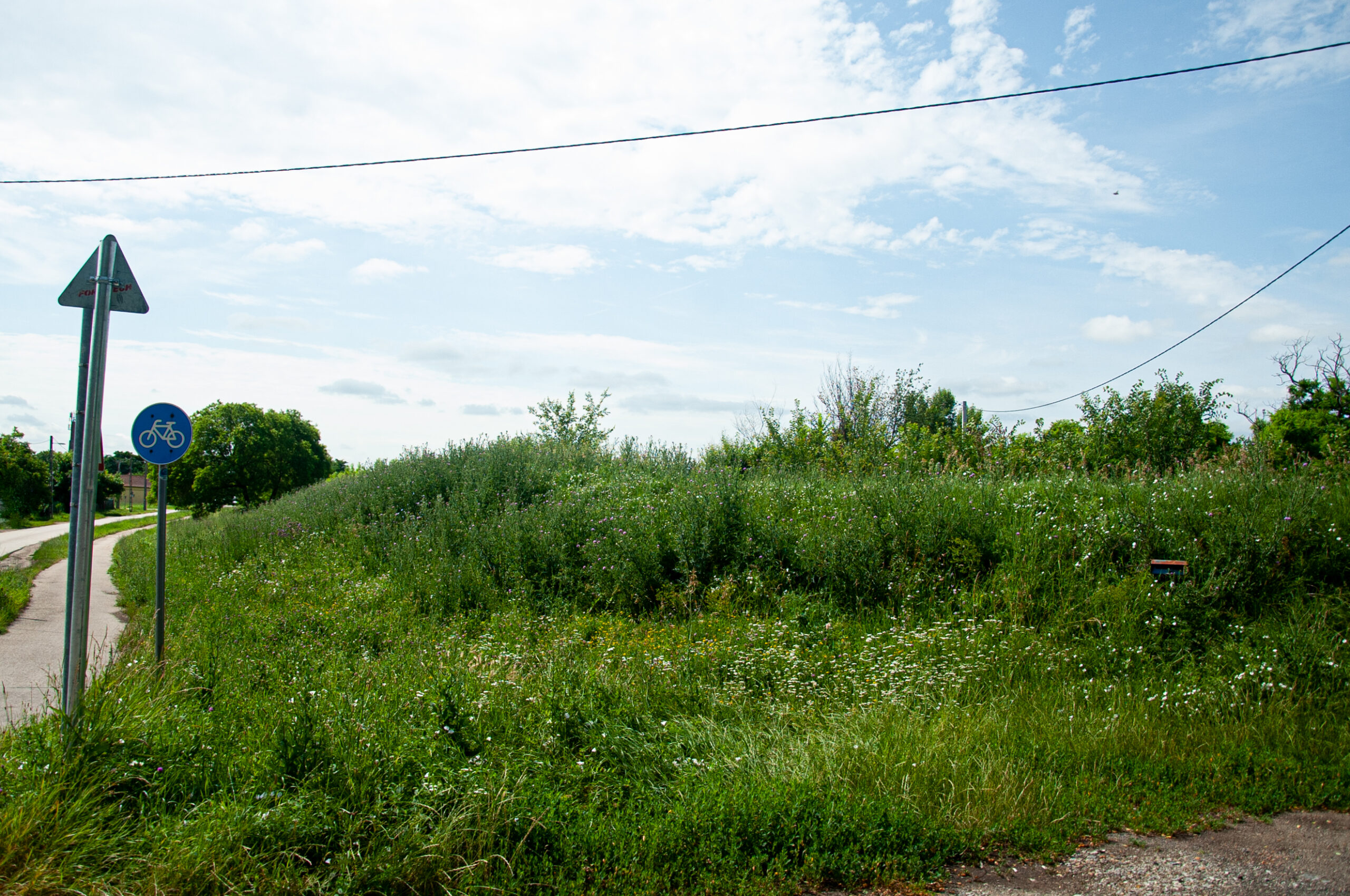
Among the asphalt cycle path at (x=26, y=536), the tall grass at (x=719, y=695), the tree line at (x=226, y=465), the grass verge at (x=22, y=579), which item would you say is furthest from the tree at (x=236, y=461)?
the tall grass at (x=719, y=695)

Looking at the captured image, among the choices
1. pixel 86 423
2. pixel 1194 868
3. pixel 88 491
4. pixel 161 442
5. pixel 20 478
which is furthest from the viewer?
pixel 20 478

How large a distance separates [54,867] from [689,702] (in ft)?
13.1

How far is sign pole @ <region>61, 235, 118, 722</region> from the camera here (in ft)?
14.8

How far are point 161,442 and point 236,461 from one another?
124 feet

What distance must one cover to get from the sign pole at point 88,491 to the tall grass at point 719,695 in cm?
23

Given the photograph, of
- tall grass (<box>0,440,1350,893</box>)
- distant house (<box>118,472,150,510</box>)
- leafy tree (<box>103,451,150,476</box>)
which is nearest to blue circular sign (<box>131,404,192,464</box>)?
tall grass (<box>0,440,1350,893</box>)

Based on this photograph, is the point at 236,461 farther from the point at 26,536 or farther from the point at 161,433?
the point at 161,433

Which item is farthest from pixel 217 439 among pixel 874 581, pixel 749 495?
pixel 874 581

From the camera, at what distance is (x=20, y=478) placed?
46.3 metres

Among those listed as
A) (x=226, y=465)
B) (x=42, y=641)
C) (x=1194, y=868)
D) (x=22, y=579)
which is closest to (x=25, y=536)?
(x=226, y=465)

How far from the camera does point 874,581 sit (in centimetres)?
903

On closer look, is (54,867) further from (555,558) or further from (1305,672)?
(1305,672)

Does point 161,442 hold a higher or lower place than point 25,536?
higher

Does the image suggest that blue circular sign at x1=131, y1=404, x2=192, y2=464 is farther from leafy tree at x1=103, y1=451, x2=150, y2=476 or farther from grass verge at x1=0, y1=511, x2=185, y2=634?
leafy tree at x1=103, y1=451, x2=150, y2=476
